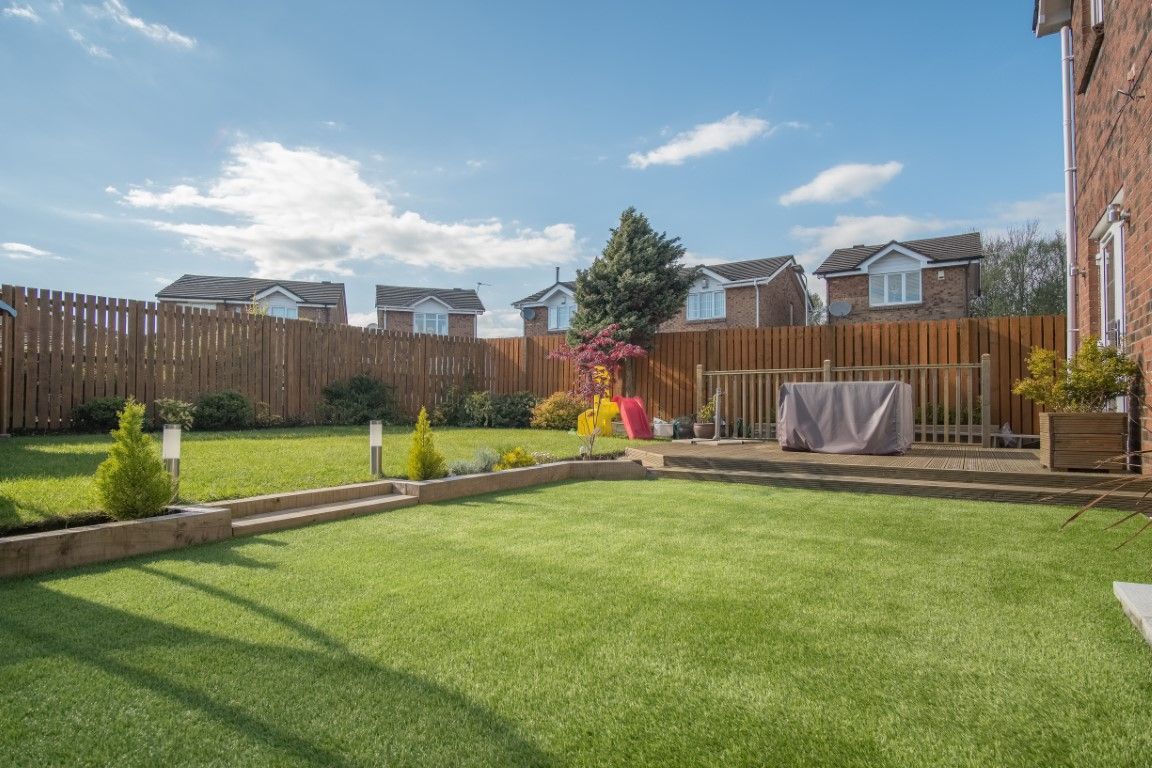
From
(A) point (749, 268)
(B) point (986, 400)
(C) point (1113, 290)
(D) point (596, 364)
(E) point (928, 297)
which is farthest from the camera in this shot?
(A) point (749, 268)

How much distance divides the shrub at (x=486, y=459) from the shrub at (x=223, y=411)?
20.1ft

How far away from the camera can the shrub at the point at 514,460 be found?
624 cm

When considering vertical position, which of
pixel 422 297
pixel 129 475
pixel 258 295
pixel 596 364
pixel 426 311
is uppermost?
pixel 422 297

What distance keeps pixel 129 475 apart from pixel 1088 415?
7065mm

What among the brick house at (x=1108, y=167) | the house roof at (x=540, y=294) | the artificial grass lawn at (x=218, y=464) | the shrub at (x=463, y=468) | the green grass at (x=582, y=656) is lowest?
the green grass at (x=582, y=656)

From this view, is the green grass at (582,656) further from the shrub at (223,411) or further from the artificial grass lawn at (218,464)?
the shrub at (223,411)

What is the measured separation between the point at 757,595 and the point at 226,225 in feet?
31.9

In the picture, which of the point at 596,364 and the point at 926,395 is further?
the point at 596,364

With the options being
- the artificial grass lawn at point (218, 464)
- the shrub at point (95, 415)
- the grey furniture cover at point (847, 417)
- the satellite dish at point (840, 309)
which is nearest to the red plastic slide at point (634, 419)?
the artificial grass lawn at point (218, 464)

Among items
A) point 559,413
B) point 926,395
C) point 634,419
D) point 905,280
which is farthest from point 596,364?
point 905,280

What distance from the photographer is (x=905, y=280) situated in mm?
20219

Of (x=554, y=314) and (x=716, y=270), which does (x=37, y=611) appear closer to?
(x=716, y=270)

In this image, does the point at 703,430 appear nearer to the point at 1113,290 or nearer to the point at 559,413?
the point at 559,413

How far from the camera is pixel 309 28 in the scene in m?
6.70
